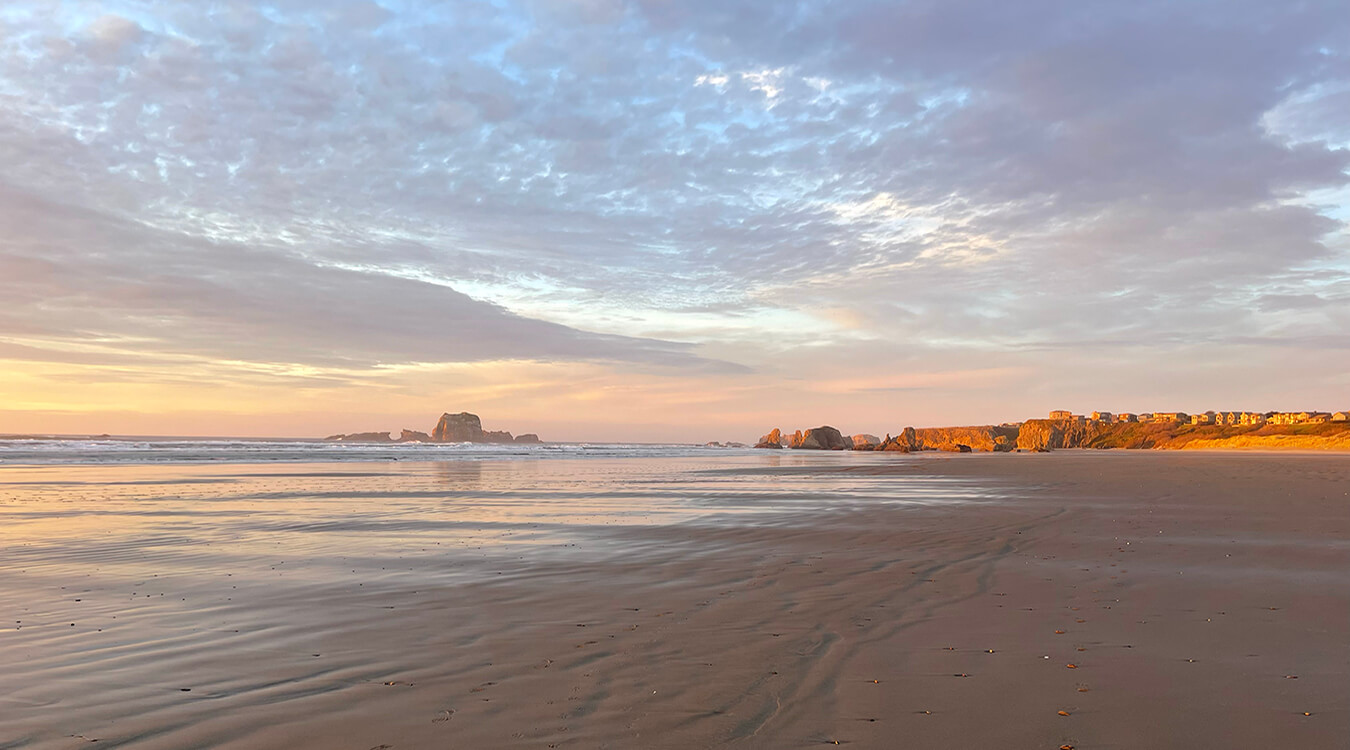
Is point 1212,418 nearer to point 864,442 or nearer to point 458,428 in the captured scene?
point 864,442

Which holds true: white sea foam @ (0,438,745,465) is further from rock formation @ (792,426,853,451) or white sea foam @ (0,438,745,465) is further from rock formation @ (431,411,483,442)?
rock formation @ (431,411,483,442)

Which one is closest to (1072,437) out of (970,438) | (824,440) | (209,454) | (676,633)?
(970,438)

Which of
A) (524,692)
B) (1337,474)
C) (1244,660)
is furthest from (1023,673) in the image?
(1337,474)

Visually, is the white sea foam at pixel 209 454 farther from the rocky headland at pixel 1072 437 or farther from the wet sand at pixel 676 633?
the rocky headland at pixel 1072 437

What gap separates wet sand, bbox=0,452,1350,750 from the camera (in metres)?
4.13

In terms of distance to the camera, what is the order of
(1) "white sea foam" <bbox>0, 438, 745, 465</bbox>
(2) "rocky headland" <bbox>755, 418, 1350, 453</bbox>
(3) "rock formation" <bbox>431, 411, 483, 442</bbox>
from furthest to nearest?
(3) "rock formation" <bbox>431, 411, 483, 442</bbox> < (2) "rocky headland" <bbox>755, 418, 1350, 453</bbox> < (1) "white sea foam" <bbox>0, 438, 745, 465</bbox>

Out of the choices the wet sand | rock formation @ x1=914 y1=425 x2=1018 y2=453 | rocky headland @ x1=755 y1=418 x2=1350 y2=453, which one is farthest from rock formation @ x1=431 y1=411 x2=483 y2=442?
the wet sand

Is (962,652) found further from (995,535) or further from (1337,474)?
(1337,474)

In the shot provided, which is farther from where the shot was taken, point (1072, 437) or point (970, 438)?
point (1072, 437)

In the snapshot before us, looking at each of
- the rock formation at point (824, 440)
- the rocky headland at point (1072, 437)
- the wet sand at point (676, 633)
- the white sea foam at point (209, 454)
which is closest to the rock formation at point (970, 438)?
the rocky headland at point (1072, 437)

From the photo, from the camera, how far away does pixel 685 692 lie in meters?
4.69

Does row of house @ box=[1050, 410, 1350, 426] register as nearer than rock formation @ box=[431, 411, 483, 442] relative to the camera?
Yes

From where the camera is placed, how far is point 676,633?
6.17m

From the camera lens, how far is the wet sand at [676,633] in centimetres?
413
